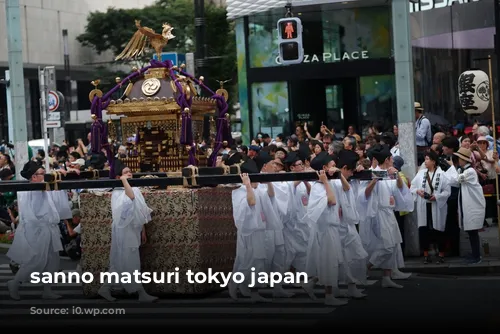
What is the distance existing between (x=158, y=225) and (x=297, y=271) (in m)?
1.84

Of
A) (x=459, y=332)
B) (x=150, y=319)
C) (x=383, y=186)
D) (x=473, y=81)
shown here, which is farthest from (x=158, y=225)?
(x=473, y=81)

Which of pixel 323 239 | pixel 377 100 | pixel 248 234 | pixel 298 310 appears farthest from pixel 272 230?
pixel 377 100

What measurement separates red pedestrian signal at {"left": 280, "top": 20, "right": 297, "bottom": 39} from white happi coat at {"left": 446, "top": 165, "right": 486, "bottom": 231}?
13.8 ft

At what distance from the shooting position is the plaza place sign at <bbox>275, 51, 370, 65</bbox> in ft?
101

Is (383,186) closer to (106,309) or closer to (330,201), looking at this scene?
(330,201)

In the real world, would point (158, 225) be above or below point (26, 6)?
below

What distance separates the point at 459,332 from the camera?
33.2ft

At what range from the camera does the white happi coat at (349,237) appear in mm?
12898

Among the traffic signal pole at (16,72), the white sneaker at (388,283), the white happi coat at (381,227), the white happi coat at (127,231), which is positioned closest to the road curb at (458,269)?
the white happi coat at (381,227)

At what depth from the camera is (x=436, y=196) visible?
16094 mm

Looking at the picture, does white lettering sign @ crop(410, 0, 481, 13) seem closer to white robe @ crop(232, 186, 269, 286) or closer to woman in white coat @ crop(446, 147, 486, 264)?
woman in white coat @ crop(446, 147, 486, 264)

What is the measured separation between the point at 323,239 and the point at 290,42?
665cm

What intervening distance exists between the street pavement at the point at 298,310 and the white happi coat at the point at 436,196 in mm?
1887

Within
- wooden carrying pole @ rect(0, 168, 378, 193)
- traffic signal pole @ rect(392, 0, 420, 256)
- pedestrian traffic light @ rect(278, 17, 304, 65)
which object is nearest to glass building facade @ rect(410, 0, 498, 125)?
pedestrian traffic light @ rect(278, 17, 304, 65)
